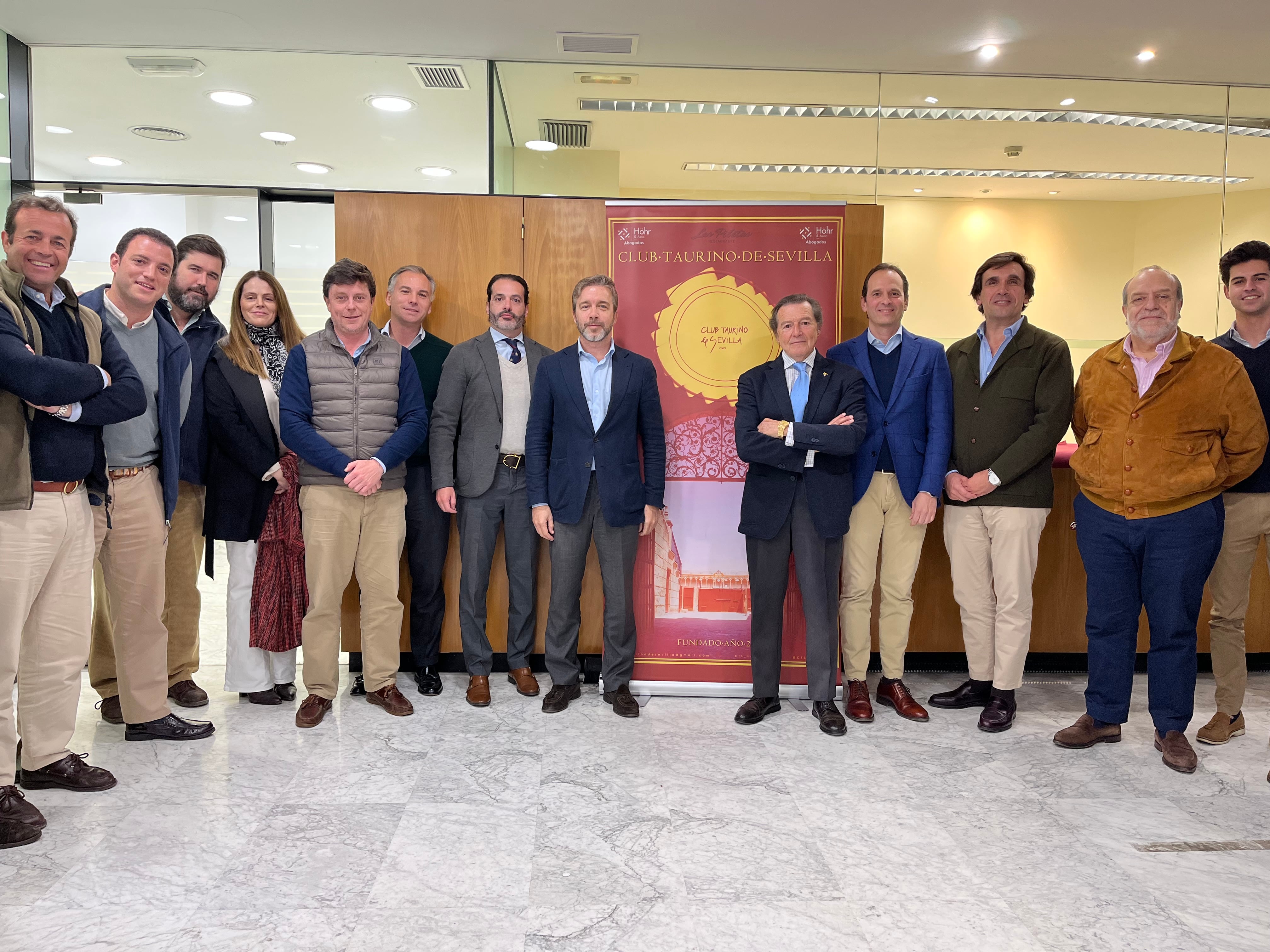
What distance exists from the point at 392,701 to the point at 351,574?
61 centimetres

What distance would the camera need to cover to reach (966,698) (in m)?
3.92

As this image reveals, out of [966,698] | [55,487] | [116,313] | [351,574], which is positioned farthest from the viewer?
[966,698]

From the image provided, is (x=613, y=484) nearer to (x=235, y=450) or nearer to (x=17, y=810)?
(x=235, y=450)

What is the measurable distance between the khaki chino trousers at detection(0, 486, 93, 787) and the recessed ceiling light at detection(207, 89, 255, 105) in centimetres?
335

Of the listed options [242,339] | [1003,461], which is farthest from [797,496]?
[242,339]

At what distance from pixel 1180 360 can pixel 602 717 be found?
2789 millimetres

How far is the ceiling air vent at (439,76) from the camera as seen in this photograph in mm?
4949

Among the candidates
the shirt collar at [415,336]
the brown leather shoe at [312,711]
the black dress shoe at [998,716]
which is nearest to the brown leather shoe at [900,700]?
the black dress shoe at [998,716]

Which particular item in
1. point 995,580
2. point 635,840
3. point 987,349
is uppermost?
→ point 987,349

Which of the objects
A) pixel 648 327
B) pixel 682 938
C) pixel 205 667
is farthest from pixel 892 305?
pixel 205 667

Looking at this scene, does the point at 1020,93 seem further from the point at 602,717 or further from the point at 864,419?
the point at 602,717

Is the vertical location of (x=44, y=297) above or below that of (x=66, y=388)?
above

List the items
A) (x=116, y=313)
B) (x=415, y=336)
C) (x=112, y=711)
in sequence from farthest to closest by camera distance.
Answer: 1. (x=415, y=336)
2. (x=112, y=711)
3. (x=116, y=313)

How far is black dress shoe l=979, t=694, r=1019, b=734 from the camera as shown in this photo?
3627mm
